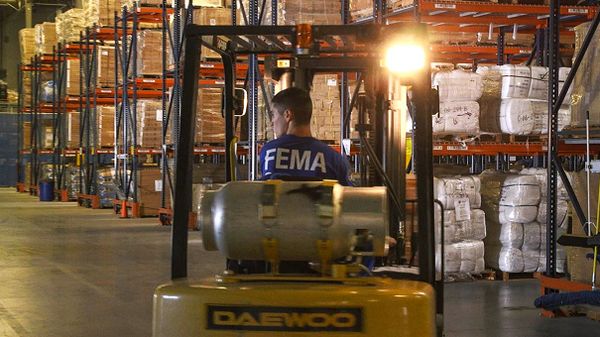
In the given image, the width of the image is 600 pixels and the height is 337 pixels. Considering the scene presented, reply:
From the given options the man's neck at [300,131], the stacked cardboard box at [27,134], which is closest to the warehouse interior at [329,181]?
the man's neck at [300,131]

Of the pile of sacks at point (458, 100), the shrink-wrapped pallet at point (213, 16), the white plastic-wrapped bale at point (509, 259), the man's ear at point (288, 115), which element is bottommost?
the white plastic-wrapped bale at point (509, 259)

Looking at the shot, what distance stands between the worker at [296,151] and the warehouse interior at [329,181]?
10 mm

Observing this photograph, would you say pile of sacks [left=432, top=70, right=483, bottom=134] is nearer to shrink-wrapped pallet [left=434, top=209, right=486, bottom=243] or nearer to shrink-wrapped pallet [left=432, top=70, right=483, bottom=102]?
shrink-wrapped pallet [left=432, top=70, right=483, bottom=102]

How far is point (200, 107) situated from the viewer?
54.5 ft

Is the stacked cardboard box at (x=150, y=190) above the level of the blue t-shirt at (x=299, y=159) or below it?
below

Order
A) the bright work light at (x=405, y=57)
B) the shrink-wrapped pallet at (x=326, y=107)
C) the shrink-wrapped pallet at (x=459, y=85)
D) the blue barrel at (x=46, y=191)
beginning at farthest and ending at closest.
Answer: the blue barrel at (x=46, y=191)
the shrink-wrapped pallet at (x=326, y=107)
the shrink-wrapped pallet at (x=459, y=85)
the bright work light at (x=405, y=57)

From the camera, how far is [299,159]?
14.4 ft

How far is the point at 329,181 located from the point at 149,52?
51.6ft

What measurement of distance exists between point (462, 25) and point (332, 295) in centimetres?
826

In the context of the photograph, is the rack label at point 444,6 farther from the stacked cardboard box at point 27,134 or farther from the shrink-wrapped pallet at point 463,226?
the stacked cardboard box at point 27,134

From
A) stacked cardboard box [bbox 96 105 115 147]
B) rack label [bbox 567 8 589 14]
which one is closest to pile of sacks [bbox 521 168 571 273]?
rack label [bbox 567 8 589 14]

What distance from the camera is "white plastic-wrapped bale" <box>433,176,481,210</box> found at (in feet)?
31.7

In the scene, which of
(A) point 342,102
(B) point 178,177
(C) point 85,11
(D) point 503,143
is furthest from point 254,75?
(C) point 85,11

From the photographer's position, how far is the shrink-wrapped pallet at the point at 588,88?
7734 millimetres
